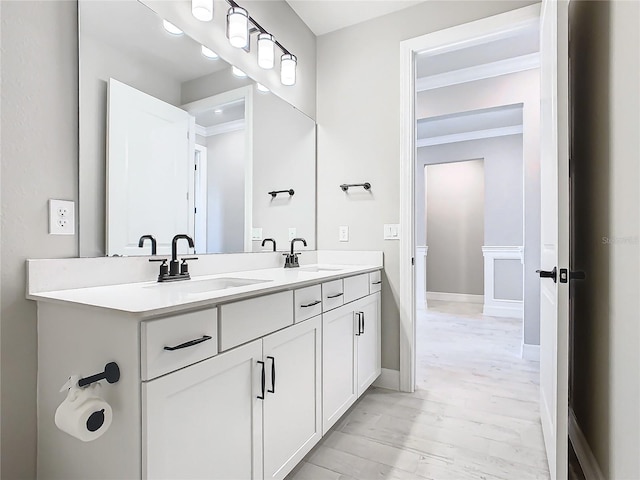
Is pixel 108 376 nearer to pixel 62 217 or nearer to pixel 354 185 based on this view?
pixel 62 217

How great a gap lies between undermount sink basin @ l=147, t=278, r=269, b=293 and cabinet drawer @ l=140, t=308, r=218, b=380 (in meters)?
0.37

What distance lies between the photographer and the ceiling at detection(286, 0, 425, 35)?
238 cm

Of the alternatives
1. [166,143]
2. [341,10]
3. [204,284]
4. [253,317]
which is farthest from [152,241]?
[341,10]

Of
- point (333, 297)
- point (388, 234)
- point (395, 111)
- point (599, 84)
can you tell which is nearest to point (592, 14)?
point (599, 84)

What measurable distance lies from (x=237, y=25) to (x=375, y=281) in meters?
1.67

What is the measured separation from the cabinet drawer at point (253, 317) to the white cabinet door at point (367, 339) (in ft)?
2.38

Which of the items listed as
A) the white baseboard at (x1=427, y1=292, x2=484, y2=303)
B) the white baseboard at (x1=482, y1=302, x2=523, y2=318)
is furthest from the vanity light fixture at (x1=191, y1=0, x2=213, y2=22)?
the white baseboard at (x1=427, y1=292, x2=484, y2=303)

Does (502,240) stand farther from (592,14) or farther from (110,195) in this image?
(110,195)

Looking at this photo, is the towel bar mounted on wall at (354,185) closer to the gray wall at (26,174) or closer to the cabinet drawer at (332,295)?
the cabinet drawer at (332,295)

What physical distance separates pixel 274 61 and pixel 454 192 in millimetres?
4557

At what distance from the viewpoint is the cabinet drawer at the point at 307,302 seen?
146 cm

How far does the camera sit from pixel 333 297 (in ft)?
5.73

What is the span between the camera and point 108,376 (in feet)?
2.88

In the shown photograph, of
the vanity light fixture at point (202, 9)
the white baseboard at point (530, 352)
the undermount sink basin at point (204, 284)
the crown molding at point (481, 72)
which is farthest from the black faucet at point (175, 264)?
the crown molding at point (481, 72)
